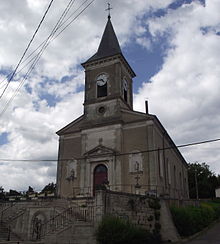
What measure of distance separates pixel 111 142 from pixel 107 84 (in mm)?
6166

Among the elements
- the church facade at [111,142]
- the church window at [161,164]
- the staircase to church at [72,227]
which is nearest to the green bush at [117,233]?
the staircase to church at [72,227]

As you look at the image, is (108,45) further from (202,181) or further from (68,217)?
(202,181)

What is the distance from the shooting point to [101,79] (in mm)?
28109

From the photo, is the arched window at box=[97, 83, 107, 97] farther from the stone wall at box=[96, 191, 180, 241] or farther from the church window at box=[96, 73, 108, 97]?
the stone wall at box=[96, 191, 180, 241]

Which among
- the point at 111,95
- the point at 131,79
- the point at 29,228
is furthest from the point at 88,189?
the point at 131,79

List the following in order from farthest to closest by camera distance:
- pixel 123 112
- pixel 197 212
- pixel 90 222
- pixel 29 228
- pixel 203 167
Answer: pixel 203 167 → pixel 123 112 → pixel 197 212 → pixel 29 228 → pixel 90 222

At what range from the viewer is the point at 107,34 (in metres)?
32.1

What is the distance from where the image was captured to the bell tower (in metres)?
26.5

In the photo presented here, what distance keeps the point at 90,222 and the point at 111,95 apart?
14.2m

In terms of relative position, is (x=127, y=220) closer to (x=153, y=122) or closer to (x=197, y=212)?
(x=197, y=212)

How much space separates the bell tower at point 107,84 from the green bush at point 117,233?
13.1 metres

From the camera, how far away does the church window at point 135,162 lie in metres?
22.9

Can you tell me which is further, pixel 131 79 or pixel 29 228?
pixel 131 79

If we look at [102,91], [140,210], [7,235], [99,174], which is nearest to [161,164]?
[99,174]
